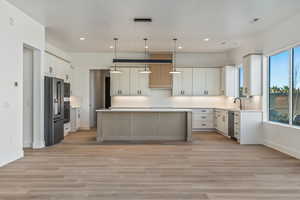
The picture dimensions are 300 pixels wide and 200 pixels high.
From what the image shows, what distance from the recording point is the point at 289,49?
577 centimetres

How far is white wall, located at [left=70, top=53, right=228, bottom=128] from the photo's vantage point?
9.88m

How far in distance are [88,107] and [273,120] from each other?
6.57 metres

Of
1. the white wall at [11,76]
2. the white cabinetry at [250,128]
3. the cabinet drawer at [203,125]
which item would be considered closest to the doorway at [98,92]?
the cabinet drawer at [203,125]

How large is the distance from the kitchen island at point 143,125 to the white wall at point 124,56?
8.59 feet

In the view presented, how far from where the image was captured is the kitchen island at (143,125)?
7371 mm

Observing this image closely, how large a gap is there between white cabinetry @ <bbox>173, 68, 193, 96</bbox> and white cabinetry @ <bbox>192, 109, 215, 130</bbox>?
783mm

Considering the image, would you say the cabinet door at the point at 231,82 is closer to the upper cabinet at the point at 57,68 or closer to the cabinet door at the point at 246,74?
the cabinet door at the point at 246,74

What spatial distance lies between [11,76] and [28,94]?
1.35 m

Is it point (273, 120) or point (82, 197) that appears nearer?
point (82, 197)

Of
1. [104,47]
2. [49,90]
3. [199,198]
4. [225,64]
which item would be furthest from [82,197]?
[225,64]

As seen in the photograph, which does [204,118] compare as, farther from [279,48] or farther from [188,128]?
[279,48]

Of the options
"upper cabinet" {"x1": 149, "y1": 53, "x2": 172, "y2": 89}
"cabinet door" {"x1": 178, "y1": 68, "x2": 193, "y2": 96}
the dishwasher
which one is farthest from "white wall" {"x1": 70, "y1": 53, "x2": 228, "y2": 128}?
the dishwasher

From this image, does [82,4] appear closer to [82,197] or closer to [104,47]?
[82,197]

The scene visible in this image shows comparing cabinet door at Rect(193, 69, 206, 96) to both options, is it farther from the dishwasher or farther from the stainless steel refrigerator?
the stainless steel refrigerator
